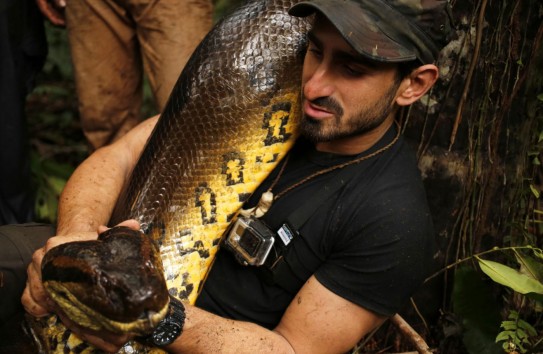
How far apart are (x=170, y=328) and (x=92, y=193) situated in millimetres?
1016

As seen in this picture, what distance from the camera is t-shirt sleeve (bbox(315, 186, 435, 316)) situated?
8.89ft

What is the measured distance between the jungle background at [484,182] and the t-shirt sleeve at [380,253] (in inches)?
18.7

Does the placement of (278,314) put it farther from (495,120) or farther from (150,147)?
(495,120)

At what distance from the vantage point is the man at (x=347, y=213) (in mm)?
2619

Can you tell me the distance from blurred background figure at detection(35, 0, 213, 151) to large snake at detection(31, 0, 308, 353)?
3.00ft

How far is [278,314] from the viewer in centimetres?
300

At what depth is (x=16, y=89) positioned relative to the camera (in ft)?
14.3

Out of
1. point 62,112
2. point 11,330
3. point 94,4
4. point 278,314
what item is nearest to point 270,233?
point 278,314

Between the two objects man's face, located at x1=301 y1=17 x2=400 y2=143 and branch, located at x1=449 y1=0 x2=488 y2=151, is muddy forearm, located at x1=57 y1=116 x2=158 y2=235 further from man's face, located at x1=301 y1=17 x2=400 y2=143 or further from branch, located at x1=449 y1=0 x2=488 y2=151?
branch, located at x1=449 y1=0 x2=488 y2=151

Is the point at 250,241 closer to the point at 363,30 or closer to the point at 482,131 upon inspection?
the point at 363,30

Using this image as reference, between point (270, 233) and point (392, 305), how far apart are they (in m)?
0.59

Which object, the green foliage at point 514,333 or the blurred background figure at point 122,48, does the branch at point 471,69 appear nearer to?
the green foliage at point 514,333

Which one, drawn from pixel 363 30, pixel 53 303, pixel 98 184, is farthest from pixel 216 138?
pixel 53 303

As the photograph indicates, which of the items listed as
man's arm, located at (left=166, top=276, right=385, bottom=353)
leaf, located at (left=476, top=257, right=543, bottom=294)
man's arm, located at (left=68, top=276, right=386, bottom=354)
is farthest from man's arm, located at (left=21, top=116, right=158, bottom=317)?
leaf, located at (left=476, top=257, right=543, bottom=294)
